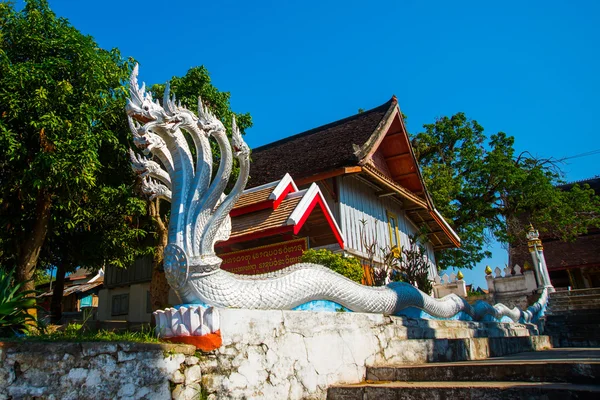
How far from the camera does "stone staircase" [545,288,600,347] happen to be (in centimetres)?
1192

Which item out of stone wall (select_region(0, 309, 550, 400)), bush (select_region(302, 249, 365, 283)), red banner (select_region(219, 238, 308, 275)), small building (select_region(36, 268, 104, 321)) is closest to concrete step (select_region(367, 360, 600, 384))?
stone wall (select_region(0, 309, 550, 400))

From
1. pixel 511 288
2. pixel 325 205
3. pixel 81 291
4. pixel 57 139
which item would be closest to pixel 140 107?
pixel 57 139

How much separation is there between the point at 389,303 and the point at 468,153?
17.3 m

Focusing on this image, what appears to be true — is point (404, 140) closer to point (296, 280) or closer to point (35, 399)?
point (296, 280)

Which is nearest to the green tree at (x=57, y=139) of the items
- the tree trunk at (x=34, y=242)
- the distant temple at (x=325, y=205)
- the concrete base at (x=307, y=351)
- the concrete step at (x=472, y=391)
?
the tree trunk at (x=34, y=242)

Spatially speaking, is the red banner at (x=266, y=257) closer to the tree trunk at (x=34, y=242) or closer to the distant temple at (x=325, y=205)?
the distant temple at (x=325, y=205)

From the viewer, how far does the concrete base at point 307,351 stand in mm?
3535

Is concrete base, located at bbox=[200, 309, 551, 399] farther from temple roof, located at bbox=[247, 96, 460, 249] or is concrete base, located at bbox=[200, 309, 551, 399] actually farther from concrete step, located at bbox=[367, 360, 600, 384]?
temple roof, located at bbox=[247, 96, 460, 249]

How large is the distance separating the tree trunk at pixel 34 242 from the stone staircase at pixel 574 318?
1229 cm

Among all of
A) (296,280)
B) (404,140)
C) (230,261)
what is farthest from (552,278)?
(296,280)

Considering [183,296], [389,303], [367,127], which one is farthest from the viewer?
[367,127]

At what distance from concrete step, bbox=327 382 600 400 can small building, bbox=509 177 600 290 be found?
22180 mm

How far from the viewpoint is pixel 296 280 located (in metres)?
4.56

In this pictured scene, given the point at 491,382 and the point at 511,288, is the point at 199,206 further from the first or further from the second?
the point at 511,288
